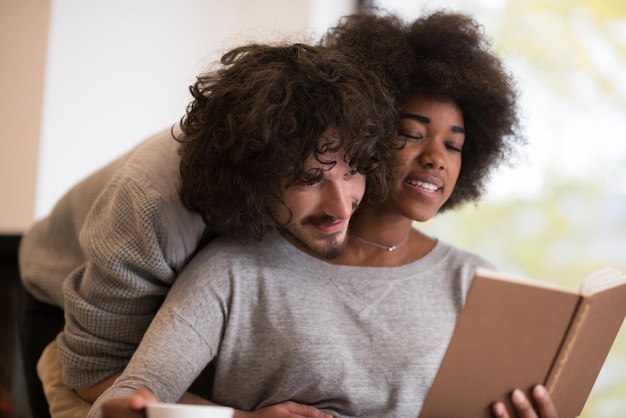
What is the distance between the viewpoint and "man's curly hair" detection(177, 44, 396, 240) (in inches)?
54.7

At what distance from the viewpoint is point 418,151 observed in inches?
63.1

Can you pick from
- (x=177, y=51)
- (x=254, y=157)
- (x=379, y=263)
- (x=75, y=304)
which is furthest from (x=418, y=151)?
(x=177, y=51)

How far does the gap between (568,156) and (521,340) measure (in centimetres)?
139

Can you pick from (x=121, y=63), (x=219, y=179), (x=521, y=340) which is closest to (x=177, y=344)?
(x=219, y=179)

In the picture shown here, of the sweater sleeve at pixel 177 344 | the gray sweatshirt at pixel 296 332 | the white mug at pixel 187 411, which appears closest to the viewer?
the white mug at pixel 187 411

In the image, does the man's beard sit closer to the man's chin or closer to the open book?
the man's chin

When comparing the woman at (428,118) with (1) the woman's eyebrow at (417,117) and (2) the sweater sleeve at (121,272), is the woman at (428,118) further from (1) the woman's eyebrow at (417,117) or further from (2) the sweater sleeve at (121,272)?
(2) the sweater sleeve at (121,272)

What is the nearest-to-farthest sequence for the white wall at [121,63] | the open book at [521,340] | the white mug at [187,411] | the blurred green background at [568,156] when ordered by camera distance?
the white mug at [187,411] < the open book at [521,340] < the blurred green background at [568,156] < the white wall at [121,63]

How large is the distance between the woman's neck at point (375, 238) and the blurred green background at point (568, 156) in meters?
0.77

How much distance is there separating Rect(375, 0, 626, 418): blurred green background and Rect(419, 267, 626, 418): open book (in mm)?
1096

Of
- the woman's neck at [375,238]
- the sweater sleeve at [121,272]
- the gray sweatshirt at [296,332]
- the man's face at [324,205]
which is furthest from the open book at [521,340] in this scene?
the sweater sleeve at [121,272]

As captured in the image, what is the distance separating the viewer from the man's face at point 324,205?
145 centimetres

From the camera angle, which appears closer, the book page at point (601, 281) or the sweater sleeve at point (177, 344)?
the book page at point (601, 281)

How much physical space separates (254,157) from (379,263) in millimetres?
431
